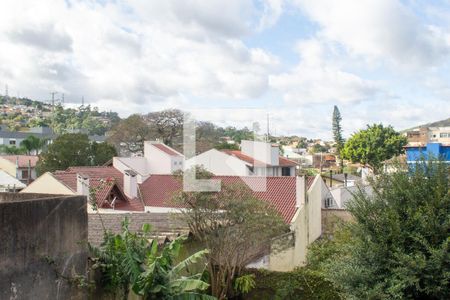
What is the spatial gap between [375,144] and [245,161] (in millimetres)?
26154

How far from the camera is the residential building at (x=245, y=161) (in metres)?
25.0

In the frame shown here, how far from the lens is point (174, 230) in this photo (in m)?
13.6

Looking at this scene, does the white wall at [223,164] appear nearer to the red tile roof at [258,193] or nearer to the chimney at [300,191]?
the red tile roof at [258,193]

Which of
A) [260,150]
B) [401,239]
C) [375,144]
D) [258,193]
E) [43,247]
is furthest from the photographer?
[375,144]

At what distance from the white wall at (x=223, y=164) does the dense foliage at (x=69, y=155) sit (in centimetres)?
1739

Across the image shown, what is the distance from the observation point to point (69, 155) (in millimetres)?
38250

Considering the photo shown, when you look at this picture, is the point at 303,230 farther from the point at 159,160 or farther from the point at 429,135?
the point at 429,135

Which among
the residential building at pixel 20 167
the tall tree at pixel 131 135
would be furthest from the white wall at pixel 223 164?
the residential building at pixel 20 167

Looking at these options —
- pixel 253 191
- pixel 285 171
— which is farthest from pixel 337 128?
pixel 253 191

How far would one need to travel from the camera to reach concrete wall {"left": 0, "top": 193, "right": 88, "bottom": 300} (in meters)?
5.25

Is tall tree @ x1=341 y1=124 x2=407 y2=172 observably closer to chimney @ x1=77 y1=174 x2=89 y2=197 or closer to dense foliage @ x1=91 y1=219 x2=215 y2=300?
chimney @ x1=77 y1=174 x2=89 y2=197

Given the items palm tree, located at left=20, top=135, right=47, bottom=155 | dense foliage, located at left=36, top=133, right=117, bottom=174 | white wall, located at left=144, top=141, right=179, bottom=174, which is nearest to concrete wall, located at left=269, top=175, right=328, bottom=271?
white wall, located at left=144, top=141, right=179, bottom=174

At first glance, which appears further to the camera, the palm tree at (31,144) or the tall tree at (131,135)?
the palm tree at (31,144)

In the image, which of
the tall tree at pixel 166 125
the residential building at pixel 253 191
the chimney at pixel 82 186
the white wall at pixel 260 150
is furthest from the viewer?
the tall tree at pixel 166 125
